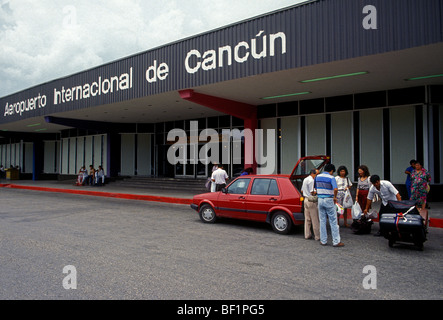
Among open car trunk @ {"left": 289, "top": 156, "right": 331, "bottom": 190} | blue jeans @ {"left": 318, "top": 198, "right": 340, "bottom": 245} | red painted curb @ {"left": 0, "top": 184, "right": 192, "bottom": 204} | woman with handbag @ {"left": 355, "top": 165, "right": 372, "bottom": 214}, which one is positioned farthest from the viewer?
red painted curb @ {"left": 0, "top": 184, "right": 192, "bottom": 204}

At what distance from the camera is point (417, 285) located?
4.73 meters

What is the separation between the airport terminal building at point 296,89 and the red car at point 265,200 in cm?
387

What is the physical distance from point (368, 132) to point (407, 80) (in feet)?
9.36

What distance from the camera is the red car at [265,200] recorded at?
27.3ft

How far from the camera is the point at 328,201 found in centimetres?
713

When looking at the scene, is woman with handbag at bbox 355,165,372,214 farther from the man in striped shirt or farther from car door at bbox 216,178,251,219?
car door at bbox 216,178,251,219

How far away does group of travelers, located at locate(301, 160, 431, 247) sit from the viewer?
281 inches

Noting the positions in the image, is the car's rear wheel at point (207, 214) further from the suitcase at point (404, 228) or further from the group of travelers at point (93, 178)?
the group of travelers at point (93, 178)

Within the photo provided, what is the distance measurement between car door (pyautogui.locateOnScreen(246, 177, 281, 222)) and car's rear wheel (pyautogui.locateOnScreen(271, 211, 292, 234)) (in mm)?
263

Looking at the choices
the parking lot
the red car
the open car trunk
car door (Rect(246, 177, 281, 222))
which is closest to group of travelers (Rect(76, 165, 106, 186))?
the parking lot

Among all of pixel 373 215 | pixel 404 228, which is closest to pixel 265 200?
pixel 373 215

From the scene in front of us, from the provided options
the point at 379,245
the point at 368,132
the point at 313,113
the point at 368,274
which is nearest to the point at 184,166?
the point at 313,113

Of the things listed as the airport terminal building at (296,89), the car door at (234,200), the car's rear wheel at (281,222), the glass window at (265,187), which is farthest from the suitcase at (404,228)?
the airport terminal building at (296,89)

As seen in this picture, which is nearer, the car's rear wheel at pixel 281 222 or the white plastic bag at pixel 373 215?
the white plastic bag at pixel 373 215
